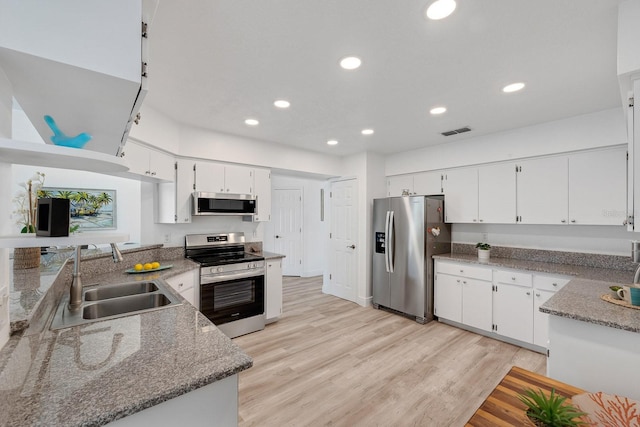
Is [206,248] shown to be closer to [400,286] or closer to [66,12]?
[400,286]

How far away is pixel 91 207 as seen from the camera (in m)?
4.32

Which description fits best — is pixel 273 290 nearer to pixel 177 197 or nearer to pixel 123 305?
pixel 177 197

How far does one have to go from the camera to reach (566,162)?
10.2 feet

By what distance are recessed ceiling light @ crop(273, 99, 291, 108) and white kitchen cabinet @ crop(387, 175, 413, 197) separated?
2.42 meters

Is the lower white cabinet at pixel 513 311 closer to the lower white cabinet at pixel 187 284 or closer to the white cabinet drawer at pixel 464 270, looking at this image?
the white cabinet drawer at pixel 464 270

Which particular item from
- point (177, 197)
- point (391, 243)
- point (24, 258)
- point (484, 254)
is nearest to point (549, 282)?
point (484, 254)

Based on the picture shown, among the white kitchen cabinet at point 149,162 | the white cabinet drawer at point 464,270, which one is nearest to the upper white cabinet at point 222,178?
the white kitchen cabinet at point 149,162

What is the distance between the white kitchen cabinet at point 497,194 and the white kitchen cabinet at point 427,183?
564 mm

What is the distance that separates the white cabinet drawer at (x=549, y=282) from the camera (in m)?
2.82

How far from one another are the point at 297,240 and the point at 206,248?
3.09 m

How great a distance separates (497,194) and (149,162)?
412cm

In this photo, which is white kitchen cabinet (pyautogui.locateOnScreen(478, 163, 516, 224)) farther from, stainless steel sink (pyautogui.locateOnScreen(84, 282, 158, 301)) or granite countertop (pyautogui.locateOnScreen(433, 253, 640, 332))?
stainless steel sink (pyautogui.locateOnScreen(84, 282, 158, 301))

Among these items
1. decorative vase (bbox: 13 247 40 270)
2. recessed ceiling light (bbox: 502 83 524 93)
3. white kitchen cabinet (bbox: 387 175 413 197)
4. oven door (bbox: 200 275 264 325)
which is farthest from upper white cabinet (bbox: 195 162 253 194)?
recessed ceiling light (bbox: 502 83 524 93)

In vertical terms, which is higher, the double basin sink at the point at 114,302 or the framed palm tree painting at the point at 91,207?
the framed palm tree painting at the point at 91,207
